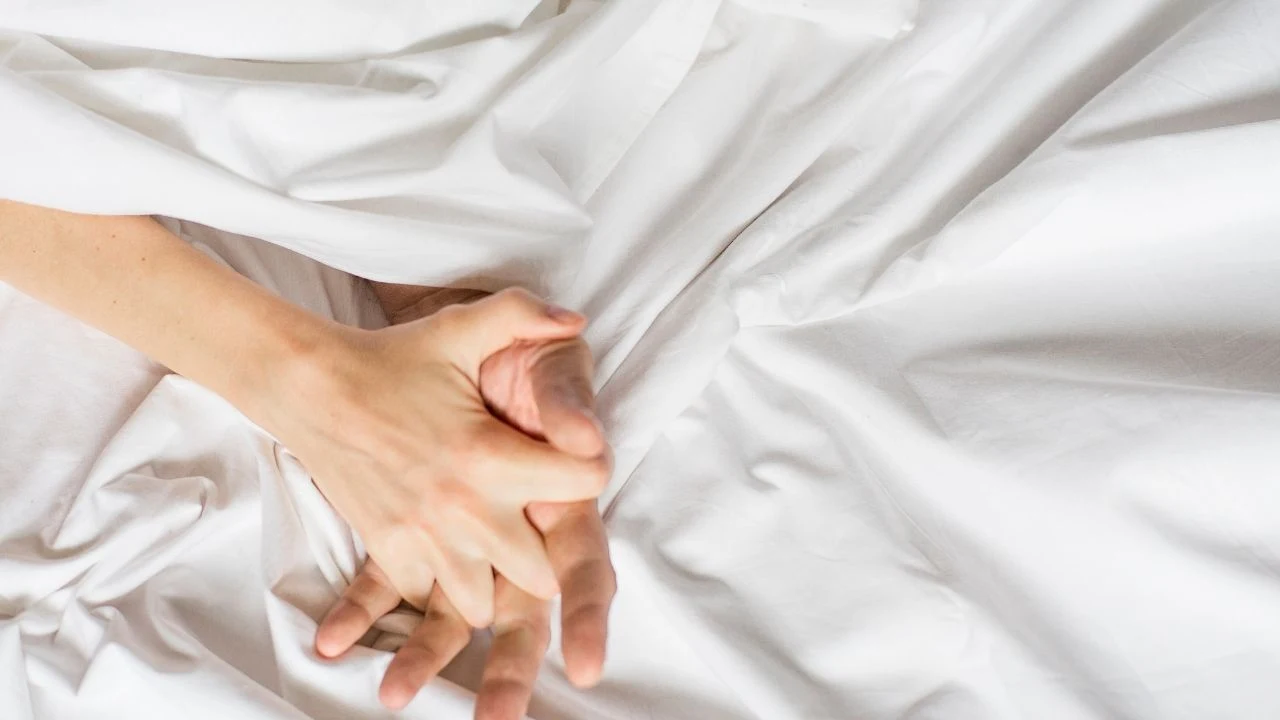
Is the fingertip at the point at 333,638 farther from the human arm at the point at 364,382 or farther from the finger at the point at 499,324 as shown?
the finger at the point at 499,324

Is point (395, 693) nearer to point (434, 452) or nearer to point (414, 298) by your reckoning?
point (434, 452)

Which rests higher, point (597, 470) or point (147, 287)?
point (597, 470)

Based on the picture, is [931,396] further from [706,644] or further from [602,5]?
[602,5]

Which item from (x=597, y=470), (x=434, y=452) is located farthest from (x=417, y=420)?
(x=597, y=470)

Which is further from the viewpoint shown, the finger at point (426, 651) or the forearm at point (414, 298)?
the forearm at point (414, 298)

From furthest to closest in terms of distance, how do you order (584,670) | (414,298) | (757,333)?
(414,298)
(757,333)
(584,670)

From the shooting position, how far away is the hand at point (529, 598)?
1.71 feet

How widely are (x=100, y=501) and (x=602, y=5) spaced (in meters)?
0.45

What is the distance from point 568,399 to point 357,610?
0.19 meters

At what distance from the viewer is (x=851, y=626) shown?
0.55m

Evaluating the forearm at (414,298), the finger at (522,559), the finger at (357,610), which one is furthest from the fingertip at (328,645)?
the forearm at (414,298)

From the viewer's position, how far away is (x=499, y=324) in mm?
561

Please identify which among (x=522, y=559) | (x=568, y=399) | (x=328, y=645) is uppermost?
(x=568, y=399)

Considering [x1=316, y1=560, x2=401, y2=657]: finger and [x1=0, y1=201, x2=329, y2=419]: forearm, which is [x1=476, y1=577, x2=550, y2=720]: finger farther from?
[x1=0, y1=201, x2=329, y2=419]: forearm
